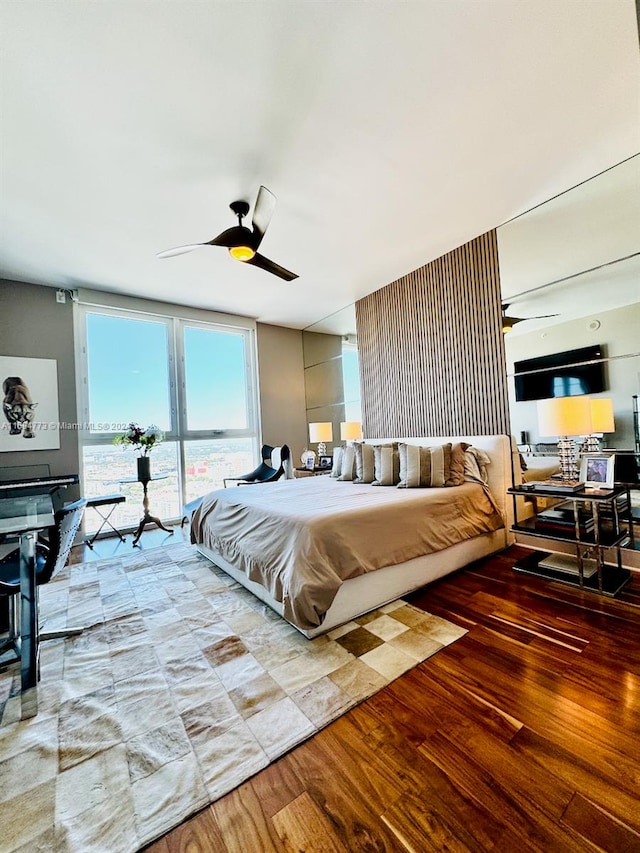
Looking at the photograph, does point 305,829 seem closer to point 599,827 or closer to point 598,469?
point 599,827

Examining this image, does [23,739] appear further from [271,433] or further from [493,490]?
[271,433]

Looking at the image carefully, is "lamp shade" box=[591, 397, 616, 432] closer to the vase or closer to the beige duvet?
the beige duvet

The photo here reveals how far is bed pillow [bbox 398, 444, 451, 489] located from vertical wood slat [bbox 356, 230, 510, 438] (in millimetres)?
699

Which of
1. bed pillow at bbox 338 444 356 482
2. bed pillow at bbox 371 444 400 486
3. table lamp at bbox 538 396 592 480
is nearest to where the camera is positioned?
table lamp at bbox 538 396 592 480

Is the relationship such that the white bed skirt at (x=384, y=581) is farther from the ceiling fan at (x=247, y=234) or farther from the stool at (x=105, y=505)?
the ceiling fan at (x=247, y=234)

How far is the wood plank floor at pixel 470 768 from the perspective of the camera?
965 mm

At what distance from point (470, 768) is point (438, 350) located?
3441 millimetres

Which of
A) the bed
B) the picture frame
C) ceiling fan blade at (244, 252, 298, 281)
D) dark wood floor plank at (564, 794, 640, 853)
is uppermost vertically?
ceiling fan blade at (244, 252, 298, 281)

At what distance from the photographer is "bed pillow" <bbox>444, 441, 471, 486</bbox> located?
9.77ft

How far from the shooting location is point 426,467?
298cm

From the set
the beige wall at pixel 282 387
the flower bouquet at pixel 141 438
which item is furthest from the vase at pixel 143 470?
the beige wall at pixel 282 387

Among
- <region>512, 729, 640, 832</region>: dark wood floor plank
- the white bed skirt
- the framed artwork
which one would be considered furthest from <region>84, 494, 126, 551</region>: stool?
<region>512, 729, 640, 832</region>: dark wood floor plank

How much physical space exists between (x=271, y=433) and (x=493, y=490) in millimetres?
3594

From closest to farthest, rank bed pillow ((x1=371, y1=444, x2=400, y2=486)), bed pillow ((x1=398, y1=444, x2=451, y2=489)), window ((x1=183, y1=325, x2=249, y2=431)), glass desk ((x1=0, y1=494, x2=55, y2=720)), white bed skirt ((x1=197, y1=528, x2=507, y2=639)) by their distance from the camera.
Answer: glass desk ((x1=0, y1=494, x2=55, y2=720))
white bed skirt ((x1=197, y1=528, x2=507, y2=639))
bed pillow ((x1=398, y1=444, x2=451, y2=489))
bed pillow ((x1=371, y1=444, x2=400, y2=486))
window ((x1=183, y1=325, x2=249, y2=431))
